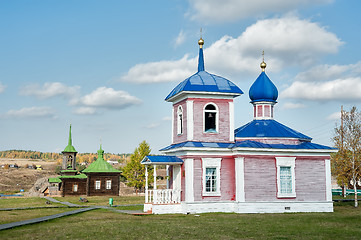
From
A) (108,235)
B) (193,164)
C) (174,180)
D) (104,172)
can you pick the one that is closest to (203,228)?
(108,235)

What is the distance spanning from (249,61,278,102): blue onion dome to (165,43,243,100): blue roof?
4148 mm

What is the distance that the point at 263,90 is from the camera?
28.3m

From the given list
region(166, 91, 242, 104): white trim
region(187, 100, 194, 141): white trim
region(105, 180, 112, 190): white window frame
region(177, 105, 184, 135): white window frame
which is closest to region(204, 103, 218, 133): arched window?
region(166, 91, 242, 104): white trim

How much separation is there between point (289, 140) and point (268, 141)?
1.35 m

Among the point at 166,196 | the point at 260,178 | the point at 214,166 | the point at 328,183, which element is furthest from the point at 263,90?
the point at 166,196

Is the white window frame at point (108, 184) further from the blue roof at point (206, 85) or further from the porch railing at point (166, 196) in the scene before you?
the porch railing at point (166, 196)

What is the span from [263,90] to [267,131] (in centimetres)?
391

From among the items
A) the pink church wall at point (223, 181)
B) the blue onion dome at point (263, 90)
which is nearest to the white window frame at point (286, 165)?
the pink church wall at point (223, 181)

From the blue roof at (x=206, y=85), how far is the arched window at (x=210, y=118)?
1.10 m

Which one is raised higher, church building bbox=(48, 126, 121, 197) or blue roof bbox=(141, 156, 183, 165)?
blue roof bbox=(141, 156, 183, 165)

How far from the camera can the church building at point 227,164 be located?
22.9m

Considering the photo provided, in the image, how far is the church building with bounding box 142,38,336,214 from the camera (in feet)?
75.1

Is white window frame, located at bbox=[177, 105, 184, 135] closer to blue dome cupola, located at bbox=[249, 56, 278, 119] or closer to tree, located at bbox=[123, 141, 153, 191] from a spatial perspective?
blue dome cupola, located at bbox=[249, 56, 278, 119]

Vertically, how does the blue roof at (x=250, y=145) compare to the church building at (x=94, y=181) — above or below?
above
